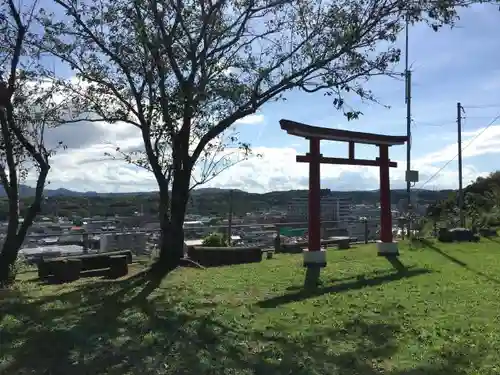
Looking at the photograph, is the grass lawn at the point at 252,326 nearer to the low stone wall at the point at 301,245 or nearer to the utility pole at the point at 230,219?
the utility pole at the point at 230,219

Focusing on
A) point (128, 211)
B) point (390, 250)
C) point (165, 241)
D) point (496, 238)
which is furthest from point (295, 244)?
point (496, 238)

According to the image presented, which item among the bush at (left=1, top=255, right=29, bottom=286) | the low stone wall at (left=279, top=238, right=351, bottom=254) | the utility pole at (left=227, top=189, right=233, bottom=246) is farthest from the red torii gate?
the bush at (left=1, top=255, right=29, bottom=286)

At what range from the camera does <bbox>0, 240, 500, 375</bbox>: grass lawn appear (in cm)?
510

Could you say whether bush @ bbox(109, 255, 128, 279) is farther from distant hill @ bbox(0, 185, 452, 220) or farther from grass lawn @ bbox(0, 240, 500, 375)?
distant hill @ bbox(0, 185, 452, 220)

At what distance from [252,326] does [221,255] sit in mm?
5797

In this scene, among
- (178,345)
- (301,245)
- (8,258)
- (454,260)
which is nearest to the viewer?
(178,345)

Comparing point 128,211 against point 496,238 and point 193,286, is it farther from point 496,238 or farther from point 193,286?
point 496,238

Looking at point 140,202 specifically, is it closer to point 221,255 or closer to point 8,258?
point 221,255

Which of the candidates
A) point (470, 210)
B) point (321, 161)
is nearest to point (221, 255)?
point (321, 161)

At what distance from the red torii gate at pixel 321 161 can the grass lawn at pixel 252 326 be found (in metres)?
1.24

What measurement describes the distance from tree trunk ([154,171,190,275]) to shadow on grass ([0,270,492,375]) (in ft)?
11.2

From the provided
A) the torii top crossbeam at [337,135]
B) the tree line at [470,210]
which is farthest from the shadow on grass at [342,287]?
the tree line at [470,210]

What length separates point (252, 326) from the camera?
6.29 meters

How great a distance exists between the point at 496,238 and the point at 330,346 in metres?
13.7
